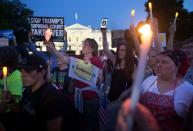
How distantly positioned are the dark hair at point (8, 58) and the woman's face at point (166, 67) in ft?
5.47

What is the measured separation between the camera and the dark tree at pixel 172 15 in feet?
167

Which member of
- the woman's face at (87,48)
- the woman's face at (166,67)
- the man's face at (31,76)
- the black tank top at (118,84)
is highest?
the woman's face at (87,48)

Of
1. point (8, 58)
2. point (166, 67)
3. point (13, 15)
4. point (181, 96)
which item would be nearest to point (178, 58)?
point (166, 67)

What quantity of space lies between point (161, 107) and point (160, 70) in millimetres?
349

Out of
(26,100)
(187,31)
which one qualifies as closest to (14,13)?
(187,31)

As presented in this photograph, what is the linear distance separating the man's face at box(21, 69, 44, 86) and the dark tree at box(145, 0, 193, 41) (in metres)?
46.6

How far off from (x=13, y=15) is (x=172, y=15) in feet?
65.9

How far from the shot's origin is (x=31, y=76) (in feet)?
12.7

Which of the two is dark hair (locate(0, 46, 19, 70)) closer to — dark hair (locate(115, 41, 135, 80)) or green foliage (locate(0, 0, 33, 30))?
dark hair (locate(115, 41, 135, 80))

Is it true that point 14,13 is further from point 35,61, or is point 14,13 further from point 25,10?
point 35,61

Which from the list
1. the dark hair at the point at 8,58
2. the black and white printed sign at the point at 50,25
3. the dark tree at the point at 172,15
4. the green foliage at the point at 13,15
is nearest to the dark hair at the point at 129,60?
the dark hair at the point at 8,58

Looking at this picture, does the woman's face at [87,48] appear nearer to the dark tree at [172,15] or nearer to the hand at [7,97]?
the hand at [7,97]

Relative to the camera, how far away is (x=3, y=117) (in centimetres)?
416

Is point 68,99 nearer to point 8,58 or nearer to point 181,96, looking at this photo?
point 8,58
